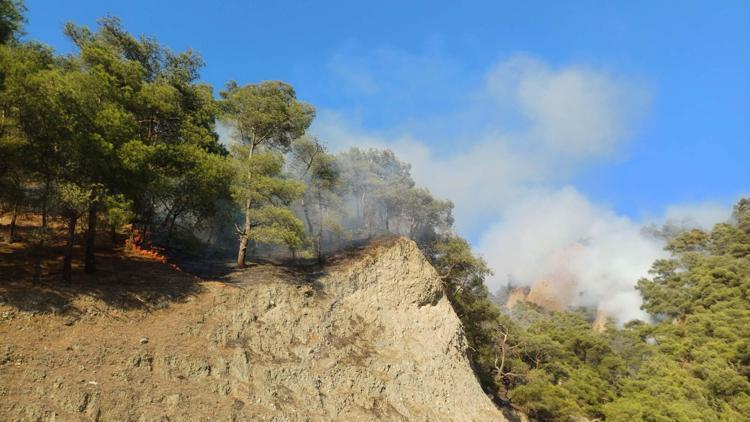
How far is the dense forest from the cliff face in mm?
3453

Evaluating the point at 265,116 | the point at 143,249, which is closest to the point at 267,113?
the point at 265,116

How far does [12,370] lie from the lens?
13188 mm

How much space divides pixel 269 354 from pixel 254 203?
9.95 metres

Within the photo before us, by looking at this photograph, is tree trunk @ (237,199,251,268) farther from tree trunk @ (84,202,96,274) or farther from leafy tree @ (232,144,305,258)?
tree trunk @ (84,202,96,274)

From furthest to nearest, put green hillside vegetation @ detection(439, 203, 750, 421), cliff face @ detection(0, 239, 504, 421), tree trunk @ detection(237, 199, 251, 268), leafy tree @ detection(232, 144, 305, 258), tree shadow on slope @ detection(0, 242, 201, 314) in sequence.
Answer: green hillside vegetation @ detection(439, 203, 750, 421) < tree trunk @ detection(237, 199, 251, 268) < leafy tree @ detection(232, 144, 305, 258) < tree shadow on slope @ detection(0, 242, 201, 314) < cliff face @ detection(0, 239, 504, 421)

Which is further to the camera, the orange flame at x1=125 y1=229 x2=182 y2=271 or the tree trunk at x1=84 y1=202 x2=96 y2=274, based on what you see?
the orange flame at x1=125 y1=229 x2=182 y2=271

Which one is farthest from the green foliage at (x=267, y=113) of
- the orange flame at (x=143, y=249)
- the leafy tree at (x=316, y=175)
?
the orange flame at (x=143, y=249)

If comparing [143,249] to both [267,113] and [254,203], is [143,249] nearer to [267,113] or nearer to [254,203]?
[254,203]

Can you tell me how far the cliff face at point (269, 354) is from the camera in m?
13.9

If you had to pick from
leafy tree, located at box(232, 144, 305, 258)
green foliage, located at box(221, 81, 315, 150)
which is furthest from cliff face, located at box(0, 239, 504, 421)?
green foliage, located at box(221, 81, 315, 150)

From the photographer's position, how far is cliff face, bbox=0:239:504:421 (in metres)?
13.9

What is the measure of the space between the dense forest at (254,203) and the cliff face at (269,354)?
11.3 ft

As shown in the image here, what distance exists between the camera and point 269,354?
18.7 m

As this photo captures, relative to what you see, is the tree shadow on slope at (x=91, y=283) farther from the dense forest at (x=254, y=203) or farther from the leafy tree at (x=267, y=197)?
the leafy tree at (x=267, y=197)
